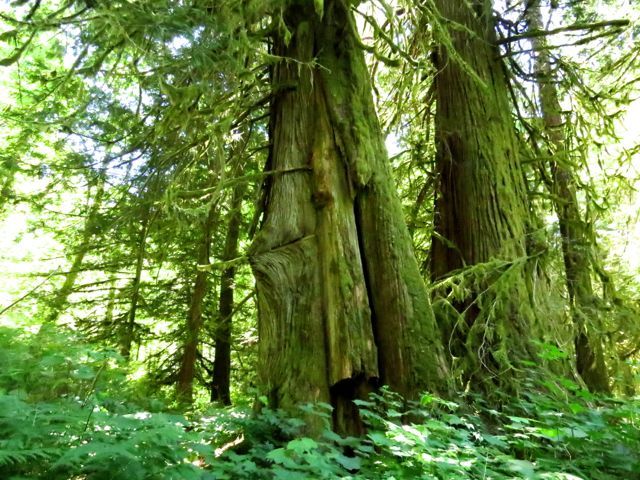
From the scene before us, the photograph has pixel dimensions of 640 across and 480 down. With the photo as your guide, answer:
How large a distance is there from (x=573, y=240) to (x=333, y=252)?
281 centimetres

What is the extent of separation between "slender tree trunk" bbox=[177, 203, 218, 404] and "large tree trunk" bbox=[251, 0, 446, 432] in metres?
2.51

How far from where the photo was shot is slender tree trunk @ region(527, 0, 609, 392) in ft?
16.6

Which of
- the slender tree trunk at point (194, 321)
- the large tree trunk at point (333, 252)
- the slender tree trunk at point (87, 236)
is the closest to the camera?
the large tree trunk at point (333, 252)

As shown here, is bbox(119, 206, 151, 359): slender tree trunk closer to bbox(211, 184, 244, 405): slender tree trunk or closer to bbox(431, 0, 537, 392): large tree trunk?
bbox(211, 184, 244, 405): slender tree trunk

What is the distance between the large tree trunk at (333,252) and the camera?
396 centimetres

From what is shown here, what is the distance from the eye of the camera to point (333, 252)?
4293 millimetres

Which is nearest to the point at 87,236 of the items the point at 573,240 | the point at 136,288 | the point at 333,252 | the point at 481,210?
the point at 136,288

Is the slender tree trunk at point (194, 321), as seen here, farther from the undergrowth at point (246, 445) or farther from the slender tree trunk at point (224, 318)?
the undergrowth at point (246, 445)

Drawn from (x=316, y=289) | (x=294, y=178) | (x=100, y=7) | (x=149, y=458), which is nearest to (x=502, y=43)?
(x=294, y=178)

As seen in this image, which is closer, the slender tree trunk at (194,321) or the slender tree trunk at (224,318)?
the slender tree trunk at (194,321)

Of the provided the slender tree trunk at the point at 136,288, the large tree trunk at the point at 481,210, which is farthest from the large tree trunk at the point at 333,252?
the slender tree trunk at the point at 136,288

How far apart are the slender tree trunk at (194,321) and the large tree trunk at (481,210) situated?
3.27 metres

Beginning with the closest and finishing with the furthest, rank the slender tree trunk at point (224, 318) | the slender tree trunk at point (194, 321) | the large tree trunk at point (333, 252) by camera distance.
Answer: the large tree trunk at point (333, 252)
the slender tree trunk at point (194, 321)
the slender tree trunk at point (224, 318)

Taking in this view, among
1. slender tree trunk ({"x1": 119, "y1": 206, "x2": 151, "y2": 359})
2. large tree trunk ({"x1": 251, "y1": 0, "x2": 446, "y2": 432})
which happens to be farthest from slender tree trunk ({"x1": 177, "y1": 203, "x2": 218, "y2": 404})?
large tree trunk ({"x1": 251, "y1": 0, "x2": 446, "y2": 432})
